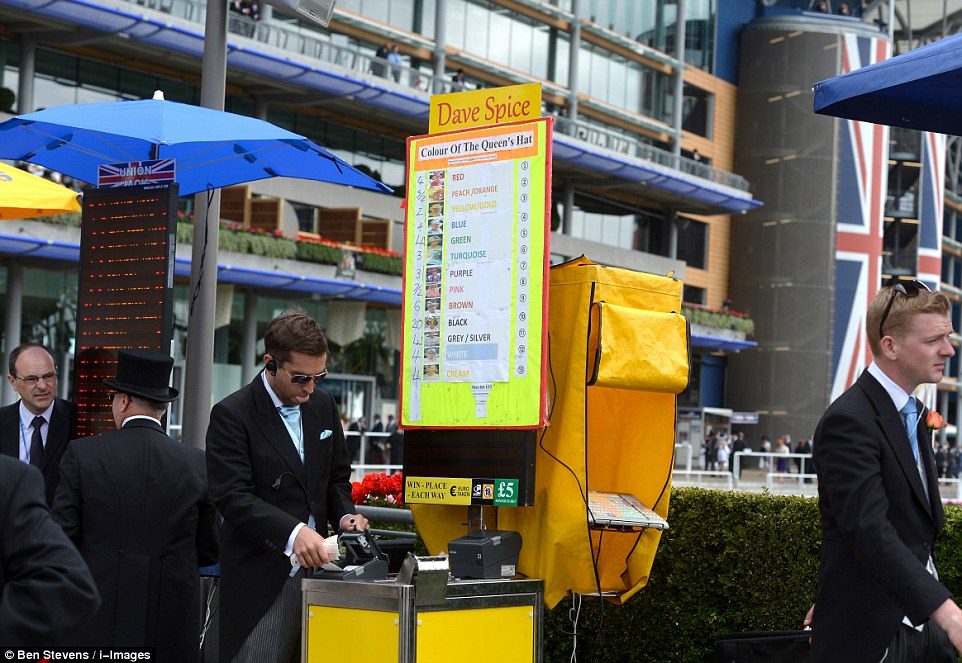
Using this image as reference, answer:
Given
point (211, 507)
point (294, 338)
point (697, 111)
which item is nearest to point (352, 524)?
point (211, 507)

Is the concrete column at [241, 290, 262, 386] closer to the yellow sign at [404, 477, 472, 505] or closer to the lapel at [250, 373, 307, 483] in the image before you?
the yellow sign at [404, 477, 472, 505]

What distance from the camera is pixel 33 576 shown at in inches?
108

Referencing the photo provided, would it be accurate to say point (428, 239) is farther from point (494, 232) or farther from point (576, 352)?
point (576, 352)

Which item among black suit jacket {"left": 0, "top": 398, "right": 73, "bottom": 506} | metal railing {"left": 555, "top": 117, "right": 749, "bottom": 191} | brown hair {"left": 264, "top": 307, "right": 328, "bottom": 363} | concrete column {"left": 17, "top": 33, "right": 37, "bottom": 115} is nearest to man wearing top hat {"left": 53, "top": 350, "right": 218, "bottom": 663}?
brown hair {"left": 264, "top": 307, "right": 328, "bottom": 363}

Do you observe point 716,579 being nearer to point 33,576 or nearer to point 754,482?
point 33,576

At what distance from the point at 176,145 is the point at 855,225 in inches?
2181

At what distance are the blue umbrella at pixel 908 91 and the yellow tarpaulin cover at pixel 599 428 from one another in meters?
1.11

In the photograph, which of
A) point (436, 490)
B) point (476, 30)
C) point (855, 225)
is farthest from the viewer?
point (855, 225)

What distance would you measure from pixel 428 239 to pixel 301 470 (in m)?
1.26

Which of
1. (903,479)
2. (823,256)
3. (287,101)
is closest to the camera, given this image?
(903,479)

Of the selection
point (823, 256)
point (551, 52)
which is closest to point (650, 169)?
point (551, 52)

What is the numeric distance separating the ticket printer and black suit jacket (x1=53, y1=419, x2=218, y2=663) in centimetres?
102

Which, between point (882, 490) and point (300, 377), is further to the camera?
point (300, 377)

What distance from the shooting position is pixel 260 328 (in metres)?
37.8
